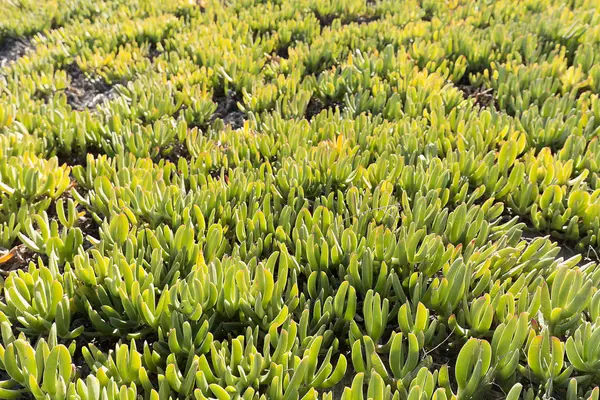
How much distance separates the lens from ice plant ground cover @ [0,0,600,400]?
1.38 m

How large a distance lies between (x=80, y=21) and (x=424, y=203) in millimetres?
4859

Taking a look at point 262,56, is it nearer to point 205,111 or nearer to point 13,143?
point 205,111

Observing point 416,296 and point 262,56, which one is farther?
point 262,56

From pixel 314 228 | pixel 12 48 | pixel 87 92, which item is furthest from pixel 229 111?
pixel 12 48

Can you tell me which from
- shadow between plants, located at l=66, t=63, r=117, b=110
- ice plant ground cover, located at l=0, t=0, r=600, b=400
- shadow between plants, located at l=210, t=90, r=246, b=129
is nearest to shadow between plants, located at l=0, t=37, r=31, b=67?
shadow between plants, located at l=66, t=63, r=117, b=110

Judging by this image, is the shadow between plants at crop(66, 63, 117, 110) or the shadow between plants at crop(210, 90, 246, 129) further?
the shadow between plants at crop(66, 63, 117, 110)

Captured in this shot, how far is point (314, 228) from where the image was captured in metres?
1.80

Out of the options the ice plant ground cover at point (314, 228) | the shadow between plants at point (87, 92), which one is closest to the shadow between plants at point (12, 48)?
the shadow between plants at point (87, 92)

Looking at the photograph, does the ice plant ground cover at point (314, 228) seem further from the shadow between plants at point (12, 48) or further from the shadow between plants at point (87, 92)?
the shadow between plants at point (12, 48)

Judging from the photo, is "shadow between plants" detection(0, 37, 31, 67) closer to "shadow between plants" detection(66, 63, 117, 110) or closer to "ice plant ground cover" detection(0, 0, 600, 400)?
"shadow between plants" detection(66, 63, 117, 110)

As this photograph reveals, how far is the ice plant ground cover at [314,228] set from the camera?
4.52 ft

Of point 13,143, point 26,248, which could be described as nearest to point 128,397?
point 26,248

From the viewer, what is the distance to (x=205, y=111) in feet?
10.2

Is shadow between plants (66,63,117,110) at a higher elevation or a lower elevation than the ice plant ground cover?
lower
